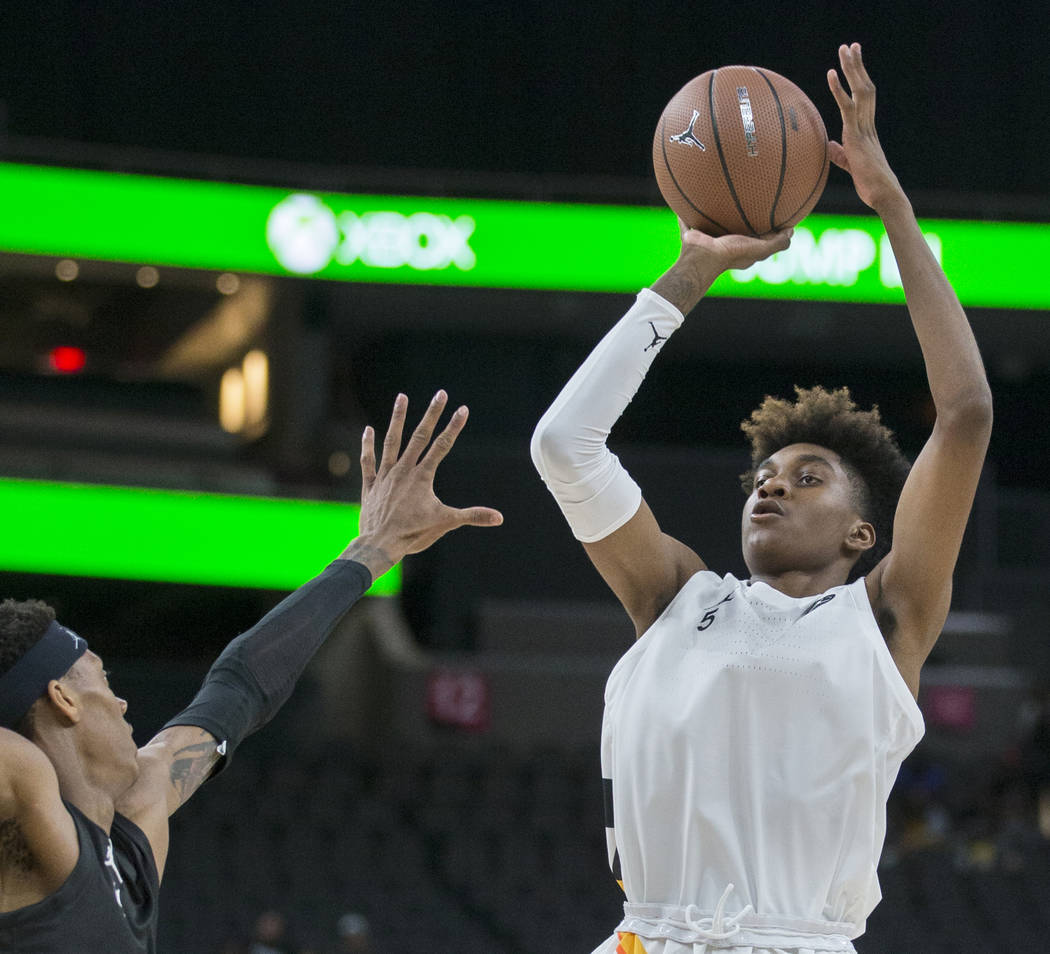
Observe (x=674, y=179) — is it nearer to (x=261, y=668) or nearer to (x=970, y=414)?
(x=970, y=414)

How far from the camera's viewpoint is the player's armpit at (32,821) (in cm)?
224

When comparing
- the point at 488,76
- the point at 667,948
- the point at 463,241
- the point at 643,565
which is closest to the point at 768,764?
the point at 667,948

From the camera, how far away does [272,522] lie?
42.3 feet

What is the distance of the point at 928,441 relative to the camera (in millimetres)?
2734

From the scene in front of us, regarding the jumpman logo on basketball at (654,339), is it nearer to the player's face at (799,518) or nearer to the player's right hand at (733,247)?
the player's right hand at (733,247)

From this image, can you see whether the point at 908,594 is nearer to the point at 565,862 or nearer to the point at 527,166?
the point at 565,862

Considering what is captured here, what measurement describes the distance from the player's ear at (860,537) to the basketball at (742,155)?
2.14 ft

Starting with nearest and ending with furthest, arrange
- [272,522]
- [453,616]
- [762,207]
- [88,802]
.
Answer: [88,802] → [762,207] → [272,522] → [453,616]

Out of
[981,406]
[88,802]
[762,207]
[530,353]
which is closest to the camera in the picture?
[88,802]

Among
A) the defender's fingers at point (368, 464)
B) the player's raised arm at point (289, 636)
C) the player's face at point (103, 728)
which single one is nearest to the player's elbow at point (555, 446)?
the player's raised arm at point (289, 636)

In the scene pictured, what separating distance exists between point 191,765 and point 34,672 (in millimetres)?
453

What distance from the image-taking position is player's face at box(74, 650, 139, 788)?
2500mm

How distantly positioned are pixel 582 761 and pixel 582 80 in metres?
6.55

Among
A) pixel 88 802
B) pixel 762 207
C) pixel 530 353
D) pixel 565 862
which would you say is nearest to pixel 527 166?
pixel 530 353
